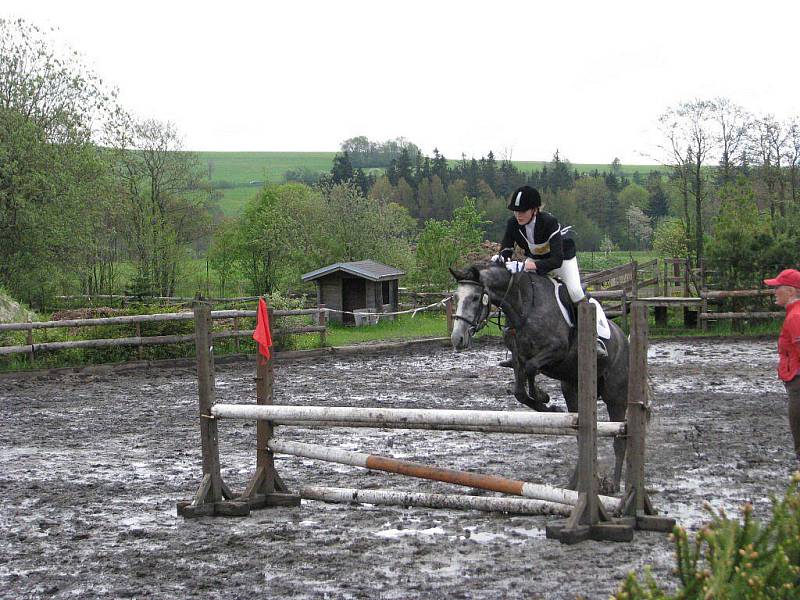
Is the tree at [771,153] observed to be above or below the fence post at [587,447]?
above

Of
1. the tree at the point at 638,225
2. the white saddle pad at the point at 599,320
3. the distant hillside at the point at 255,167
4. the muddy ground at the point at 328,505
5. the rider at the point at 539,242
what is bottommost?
the muddy ground at the point at 328,505

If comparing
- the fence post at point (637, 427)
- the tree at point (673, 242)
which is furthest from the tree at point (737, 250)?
the fence post at point (637, 427)

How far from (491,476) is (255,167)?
127m

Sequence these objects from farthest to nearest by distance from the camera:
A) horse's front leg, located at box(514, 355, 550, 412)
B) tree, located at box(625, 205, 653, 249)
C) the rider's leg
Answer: tree, located at box(625, 205, 653, 249) → the rider's leg → horse's front leg, located at box(514, 355, 550, 412)

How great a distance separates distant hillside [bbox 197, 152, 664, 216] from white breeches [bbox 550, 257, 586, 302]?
9084 centimetres

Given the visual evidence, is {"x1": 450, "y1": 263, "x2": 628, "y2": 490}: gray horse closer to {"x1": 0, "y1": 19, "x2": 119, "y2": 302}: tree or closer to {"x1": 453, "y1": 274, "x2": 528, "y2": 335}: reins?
{"x1": 453, "y1": 274, "x2": 528, "y2": 335}: reins

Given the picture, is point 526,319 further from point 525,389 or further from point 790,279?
point 790,279

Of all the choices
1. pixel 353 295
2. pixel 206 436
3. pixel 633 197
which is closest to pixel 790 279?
pixel 206 436

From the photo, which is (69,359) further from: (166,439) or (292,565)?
(292,565)

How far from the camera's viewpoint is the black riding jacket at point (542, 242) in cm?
696

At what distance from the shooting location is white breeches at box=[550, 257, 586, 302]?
7.13 m

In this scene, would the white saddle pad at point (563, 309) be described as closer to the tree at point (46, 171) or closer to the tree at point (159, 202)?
the tree at point (46, 171)

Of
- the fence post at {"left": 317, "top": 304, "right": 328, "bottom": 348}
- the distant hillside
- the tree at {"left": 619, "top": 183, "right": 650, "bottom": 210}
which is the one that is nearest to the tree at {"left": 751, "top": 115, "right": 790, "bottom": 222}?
the fence post at {"left": 317, "top": 304, "right": 328, "bottom": 348}

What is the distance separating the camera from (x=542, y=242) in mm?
7035
